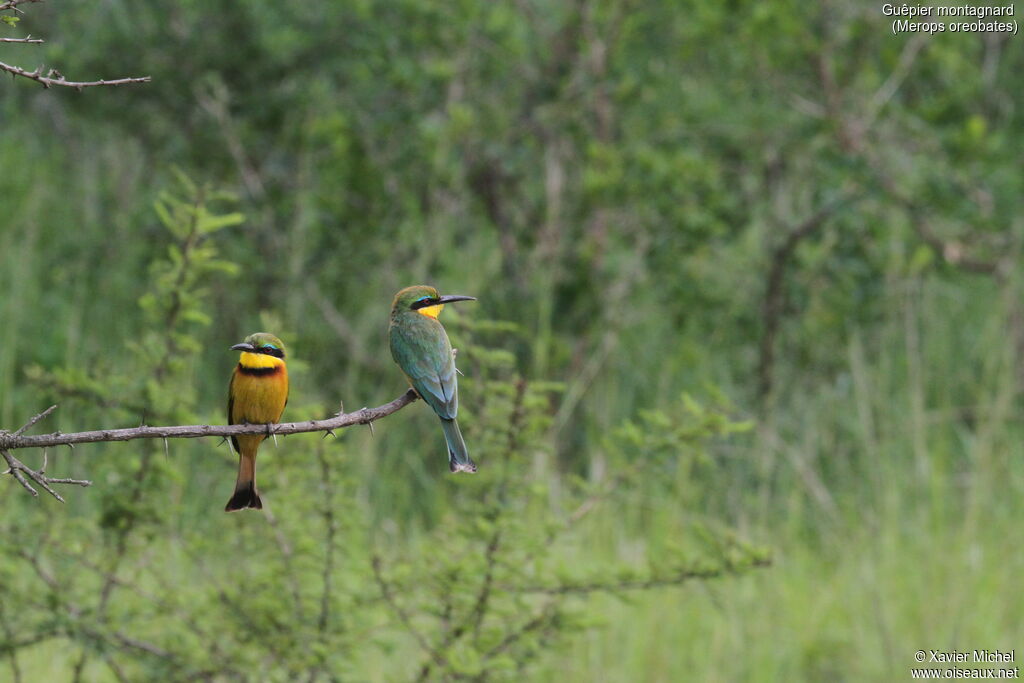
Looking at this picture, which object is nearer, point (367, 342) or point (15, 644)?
point (15, 644)

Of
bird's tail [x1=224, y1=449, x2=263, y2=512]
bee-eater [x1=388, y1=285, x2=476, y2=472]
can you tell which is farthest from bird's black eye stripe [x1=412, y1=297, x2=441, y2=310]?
bird's tail [x1=224, y1=449, x2=263, y2=512]

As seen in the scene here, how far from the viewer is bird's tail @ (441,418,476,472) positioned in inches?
42.5

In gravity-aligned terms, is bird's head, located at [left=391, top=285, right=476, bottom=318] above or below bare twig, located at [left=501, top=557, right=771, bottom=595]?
above

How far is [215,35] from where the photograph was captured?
6965 mm

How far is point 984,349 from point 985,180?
0.96 m

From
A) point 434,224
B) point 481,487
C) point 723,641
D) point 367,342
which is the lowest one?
point 723,641

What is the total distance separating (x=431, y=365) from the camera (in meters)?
1.35

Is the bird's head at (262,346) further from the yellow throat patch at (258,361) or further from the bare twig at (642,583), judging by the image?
the bare twig at (642,583)

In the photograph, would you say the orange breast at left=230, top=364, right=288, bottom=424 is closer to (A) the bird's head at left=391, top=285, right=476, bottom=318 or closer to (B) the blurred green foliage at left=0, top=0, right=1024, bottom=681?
(A) the bird's head at left=391, top=285, right=476, bottom=318

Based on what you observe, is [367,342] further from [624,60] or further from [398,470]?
[624,60]

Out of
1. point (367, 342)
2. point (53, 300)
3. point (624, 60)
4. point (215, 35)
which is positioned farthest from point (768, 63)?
point (53, 300)

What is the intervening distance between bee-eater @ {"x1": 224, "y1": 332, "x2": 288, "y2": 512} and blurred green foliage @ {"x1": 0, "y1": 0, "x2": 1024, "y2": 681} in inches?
119

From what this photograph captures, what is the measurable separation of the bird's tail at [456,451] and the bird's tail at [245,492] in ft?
0.68

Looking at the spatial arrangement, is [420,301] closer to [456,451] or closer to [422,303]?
[422,303]
